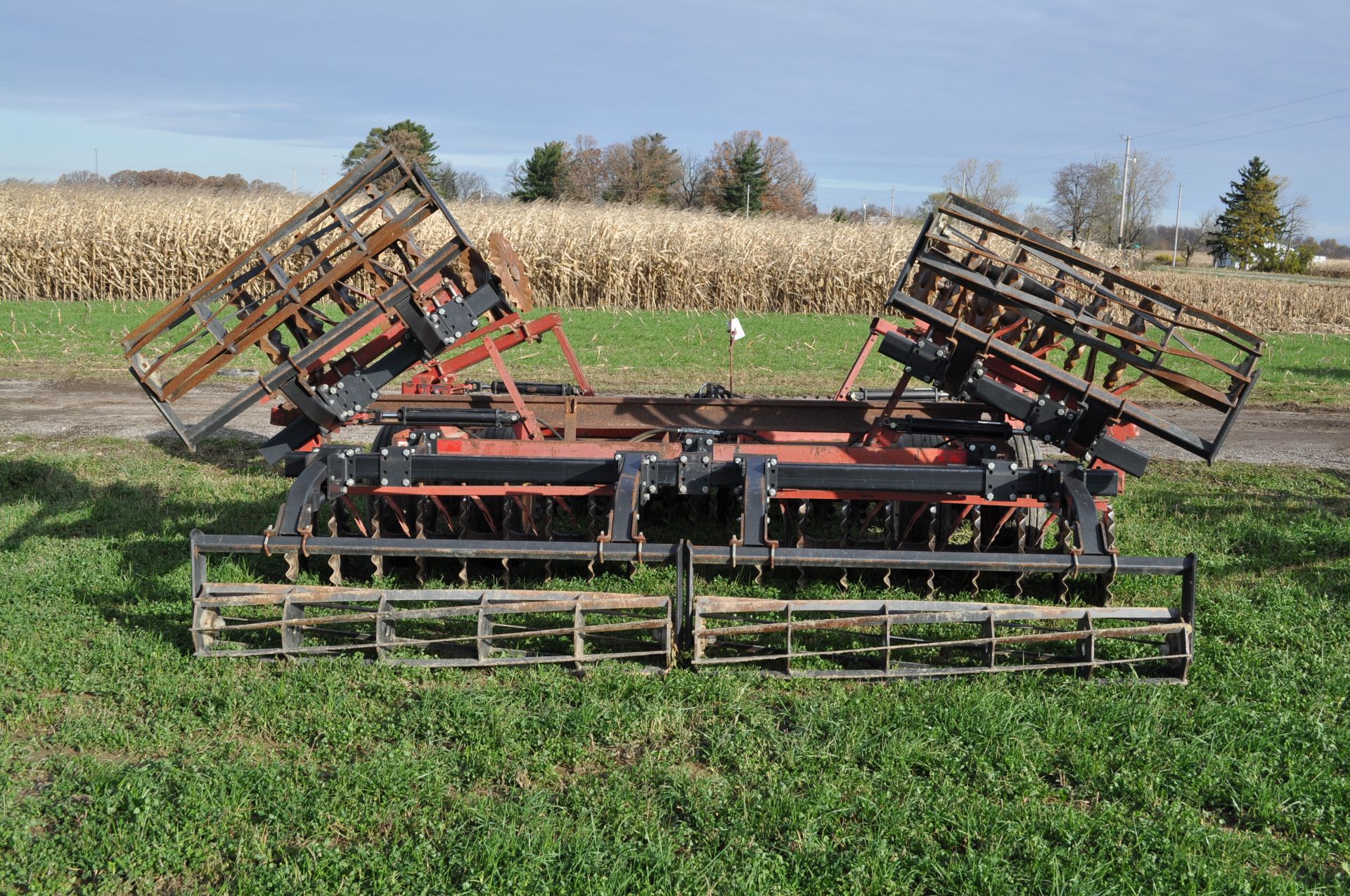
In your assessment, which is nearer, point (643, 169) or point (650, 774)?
point (650, 774)

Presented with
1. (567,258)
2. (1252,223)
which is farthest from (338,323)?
(1252,223)

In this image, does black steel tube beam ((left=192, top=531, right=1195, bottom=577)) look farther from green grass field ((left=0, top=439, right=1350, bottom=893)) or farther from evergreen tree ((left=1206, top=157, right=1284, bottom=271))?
evergreen tree ((left=1206, top=157, right=1284, bottom=271))

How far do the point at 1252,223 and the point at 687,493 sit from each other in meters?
68.8

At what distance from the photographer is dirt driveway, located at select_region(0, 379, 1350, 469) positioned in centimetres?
984

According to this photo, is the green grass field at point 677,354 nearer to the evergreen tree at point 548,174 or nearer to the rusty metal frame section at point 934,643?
the rusty metal frame section at point 934,643

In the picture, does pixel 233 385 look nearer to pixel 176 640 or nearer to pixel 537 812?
pixel 176 640

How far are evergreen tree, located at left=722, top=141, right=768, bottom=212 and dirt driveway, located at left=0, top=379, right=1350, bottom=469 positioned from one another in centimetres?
4391

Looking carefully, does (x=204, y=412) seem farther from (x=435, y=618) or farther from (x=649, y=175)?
(x=649, y=175)

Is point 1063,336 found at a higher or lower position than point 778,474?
higher

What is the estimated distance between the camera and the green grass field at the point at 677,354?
1320 cm

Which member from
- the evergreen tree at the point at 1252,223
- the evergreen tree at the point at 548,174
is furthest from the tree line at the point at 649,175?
the evergreen tree at the point at 1252,223

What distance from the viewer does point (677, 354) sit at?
1516cm

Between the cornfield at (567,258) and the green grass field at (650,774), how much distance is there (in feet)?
56.2

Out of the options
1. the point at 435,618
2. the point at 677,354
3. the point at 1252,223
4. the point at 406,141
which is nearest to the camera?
the point at 435,618
